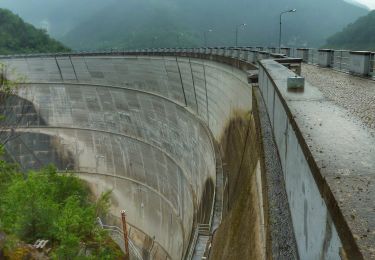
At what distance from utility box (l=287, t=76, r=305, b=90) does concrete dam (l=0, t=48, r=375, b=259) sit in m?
0.19

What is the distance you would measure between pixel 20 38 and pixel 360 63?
2695 inches

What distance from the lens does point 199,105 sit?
21.0 metres

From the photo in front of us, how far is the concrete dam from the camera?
2990 mm

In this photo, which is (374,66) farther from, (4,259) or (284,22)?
(284,22)

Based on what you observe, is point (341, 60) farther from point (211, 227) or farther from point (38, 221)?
point (38, 221)

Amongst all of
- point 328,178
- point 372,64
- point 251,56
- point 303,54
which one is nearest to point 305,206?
point 328,178

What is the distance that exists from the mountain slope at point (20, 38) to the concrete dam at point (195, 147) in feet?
97.6

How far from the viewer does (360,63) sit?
9430mm

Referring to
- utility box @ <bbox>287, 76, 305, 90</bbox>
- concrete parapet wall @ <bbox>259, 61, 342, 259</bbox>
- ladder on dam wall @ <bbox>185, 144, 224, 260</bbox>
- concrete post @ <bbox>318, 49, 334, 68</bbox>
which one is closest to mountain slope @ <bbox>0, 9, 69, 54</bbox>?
concrete post @ <bbox>318, 49, 334, 68</bbox>

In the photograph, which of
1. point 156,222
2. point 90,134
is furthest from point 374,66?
point 90,134

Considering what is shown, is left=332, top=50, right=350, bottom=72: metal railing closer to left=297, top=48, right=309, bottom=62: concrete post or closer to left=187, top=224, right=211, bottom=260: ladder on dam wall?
left=297, top=48, right=309, bottom=62: concrete post

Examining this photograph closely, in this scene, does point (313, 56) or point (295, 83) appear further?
point (313, 56)

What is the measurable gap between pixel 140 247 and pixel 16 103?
62.3 ft

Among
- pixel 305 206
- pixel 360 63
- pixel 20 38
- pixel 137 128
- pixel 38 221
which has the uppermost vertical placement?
pixel 20 38
